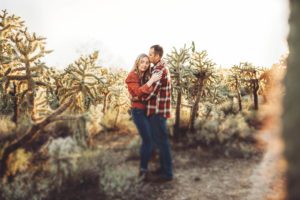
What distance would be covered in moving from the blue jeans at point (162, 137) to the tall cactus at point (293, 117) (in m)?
3.91

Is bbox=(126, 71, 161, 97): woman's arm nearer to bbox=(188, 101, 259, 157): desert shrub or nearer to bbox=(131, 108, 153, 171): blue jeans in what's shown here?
bbox=(131, 108, 153, 171): blue jeans

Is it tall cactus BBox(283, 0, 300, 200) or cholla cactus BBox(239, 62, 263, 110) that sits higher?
cholla cactus BBox(239, 62, 263, 110)

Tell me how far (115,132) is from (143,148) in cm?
315

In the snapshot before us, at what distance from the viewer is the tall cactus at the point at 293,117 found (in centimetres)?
146

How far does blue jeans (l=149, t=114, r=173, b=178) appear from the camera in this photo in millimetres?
5441

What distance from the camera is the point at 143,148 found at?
5598mm

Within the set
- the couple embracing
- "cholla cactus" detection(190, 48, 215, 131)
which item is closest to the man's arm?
the couple embracing

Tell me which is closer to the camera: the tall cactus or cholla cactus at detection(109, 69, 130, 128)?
the tall cactus

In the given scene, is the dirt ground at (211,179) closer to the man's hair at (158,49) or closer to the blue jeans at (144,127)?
the blue jeans at (144,127)

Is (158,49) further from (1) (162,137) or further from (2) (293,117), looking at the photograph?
(2) (293,117)

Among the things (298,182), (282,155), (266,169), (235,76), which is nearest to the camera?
(298,182)

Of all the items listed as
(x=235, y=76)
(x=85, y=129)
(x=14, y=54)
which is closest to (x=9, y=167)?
(x=85, y=129)

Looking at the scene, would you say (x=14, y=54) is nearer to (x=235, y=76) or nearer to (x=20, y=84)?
(x=20, y=84)

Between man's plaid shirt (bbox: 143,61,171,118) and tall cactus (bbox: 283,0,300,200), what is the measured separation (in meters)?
3.84
